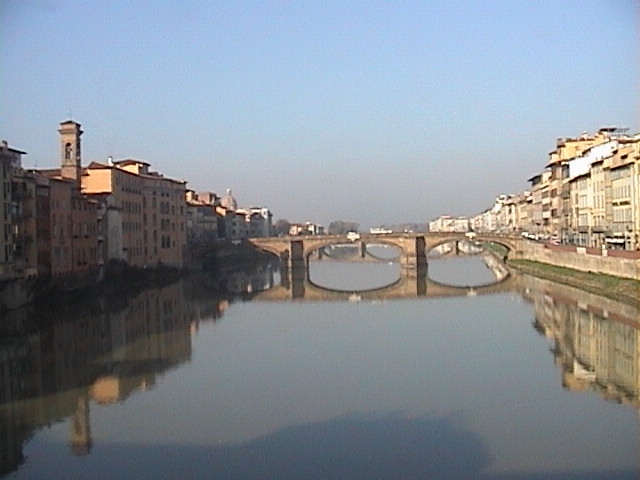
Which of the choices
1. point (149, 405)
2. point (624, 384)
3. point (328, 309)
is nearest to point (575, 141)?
point (328, 309)

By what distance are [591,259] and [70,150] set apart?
48.1ft

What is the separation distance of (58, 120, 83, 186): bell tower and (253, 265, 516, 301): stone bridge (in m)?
6.33

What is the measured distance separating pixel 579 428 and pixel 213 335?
8.87 meters

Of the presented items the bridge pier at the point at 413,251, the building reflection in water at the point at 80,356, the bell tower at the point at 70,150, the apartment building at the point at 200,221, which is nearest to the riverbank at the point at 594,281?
the bridge pier at the point at 413,251

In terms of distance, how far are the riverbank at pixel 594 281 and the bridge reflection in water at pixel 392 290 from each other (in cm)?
101

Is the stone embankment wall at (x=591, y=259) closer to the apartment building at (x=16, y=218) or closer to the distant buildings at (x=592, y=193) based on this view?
the distant buildings at (x=592, y=193)

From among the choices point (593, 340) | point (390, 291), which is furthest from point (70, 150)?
point (593, 340)

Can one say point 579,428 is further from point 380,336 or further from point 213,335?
point 213,335

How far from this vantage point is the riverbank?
1661cm

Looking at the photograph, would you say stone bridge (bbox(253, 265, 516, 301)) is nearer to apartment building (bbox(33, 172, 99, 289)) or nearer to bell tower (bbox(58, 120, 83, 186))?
apartment building (bbox(33, 172, 99, 289))

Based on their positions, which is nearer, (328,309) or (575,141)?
(328,309)

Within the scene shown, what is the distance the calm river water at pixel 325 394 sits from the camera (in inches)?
283

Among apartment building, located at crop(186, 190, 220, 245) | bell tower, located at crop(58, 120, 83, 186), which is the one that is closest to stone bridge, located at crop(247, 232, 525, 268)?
apartment building, located at crop(186, 190, 220, 245)

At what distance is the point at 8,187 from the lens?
695 inches
